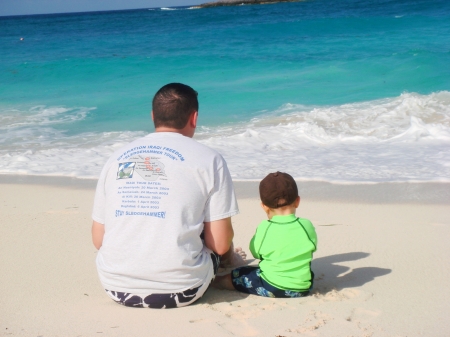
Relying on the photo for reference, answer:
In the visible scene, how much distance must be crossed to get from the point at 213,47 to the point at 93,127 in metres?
12.7

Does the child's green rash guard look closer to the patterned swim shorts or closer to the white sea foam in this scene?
the patterned swim shorts

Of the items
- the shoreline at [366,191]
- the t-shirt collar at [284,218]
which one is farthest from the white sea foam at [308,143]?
the t-shirt collar at [284,218]

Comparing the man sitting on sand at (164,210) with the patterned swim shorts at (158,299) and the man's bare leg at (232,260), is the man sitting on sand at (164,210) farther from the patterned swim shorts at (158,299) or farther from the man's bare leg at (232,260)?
the man's bare leg at (232,260)

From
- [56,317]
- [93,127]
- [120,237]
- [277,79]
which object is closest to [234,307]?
[120,237]

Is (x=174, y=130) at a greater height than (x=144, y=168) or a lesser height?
greater

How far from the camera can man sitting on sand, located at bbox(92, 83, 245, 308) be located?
248 cm

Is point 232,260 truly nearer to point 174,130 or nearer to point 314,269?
point 314,269

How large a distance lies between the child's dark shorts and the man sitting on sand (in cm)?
28

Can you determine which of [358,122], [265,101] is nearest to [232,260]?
[358,122]

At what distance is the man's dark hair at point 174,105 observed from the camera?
2.58 m

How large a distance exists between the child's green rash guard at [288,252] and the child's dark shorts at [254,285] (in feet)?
0.08

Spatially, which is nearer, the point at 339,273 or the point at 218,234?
the point at 218,234

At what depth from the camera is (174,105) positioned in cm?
259

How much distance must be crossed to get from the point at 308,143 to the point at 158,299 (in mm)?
4910
